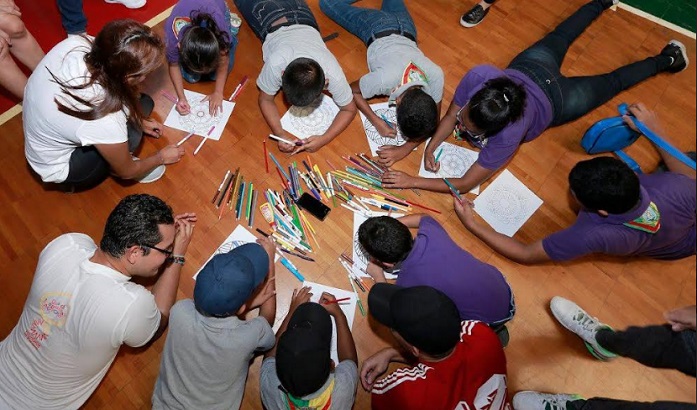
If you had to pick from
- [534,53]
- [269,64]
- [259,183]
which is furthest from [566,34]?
[259,183]

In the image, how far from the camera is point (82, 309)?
1681mm

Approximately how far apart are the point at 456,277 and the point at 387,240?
13.8 inches

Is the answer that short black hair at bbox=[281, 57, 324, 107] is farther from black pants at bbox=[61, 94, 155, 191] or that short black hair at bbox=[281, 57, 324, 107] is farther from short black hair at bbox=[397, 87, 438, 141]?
black pants at bbox=[61, 94, 155, 191]

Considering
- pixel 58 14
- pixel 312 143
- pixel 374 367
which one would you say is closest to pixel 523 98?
pixel 312 143

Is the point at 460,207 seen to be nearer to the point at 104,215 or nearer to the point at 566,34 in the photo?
the point at 566,34

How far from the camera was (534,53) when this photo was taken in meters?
2.76

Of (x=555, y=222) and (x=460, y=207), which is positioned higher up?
(x=460, y=207)

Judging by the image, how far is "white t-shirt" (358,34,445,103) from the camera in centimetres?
254

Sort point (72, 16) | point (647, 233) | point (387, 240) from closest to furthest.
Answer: point (647, 233) → point (387, 240) → point (72, 16)

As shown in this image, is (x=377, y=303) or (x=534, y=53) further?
(x=534, y=53)

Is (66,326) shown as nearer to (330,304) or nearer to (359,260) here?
(330,304)

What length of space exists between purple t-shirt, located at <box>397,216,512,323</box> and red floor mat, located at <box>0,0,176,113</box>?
8.27ft

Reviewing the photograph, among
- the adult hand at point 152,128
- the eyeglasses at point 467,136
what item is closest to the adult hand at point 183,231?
the adult hand at point 152,128

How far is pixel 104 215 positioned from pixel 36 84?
75 centimetres
